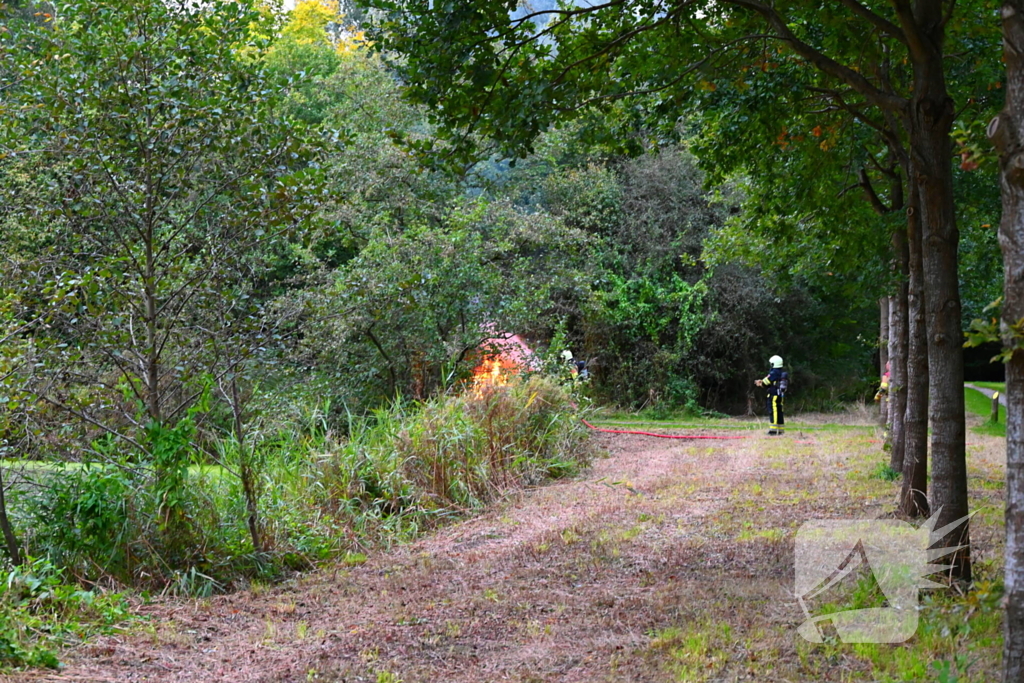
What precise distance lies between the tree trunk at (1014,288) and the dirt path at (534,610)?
1.44 meters

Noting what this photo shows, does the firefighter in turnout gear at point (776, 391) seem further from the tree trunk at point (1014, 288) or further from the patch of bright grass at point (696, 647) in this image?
the tree trunk at point (1014, 288)

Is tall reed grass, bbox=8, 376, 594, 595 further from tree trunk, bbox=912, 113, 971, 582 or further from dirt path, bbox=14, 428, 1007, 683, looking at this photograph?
tree trunk, bbox=912, 113, 971, 582

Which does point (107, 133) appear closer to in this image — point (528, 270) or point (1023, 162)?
point (1023, 162)

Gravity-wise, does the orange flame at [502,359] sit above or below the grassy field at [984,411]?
above

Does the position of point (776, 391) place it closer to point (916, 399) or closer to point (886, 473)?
point (886, 473)

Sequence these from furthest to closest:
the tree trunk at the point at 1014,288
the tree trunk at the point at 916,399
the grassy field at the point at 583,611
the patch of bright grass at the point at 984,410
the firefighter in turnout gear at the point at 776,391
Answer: the patch of bright grass at the point at 984,410, the firefighter in turnout gear at the point at 776,391, the tree trunk at the point at 916,399, the grassy field at the point at 583,611, the tree trunk at the point at 1014,288

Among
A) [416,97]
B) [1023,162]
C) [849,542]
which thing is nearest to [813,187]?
[849,542]

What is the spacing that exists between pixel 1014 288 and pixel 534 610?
3825 millimetres

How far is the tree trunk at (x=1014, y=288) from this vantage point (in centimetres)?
312

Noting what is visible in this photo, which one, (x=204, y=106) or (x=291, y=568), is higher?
(x=204, y=106)

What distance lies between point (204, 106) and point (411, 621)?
13.6 ft

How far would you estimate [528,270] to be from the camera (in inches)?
711

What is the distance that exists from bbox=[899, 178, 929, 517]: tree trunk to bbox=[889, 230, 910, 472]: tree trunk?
1360 mm

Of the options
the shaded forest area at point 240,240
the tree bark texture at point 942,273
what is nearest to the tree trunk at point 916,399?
the shaded forest area at point 240,240
